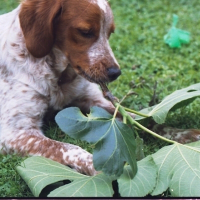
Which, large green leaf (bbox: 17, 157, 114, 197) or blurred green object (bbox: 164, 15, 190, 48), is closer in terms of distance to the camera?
large green leaf (bbox: 17, 157, 114, 197)

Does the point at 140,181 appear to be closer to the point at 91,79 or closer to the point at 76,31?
the point at 91,79

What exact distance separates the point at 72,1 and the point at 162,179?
1.35m

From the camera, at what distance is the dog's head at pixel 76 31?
3.36 metres

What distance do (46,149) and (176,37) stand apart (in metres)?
2.63

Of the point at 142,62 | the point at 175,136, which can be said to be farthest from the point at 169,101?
the point at 142,62

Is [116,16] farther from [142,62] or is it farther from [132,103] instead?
[132,103]

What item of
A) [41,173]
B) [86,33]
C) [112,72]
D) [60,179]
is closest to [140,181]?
[60,179]

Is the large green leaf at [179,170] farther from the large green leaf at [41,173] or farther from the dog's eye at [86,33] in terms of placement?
the dog's eye at [86,33]

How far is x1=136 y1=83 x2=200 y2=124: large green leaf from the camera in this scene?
331 centimetres

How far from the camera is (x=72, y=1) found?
340 cm

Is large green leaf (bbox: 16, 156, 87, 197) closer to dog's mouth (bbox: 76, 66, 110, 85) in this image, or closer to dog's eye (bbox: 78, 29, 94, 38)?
dog's mouth (bbox: 76, 66, 110, 85)

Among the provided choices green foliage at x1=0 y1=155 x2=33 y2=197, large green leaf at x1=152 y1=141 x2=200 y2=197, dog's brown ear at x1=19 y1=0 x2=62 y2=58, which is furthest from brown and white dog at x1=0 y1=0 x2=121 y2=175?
large green leaf at x1=152 y1=141 x2=200 y2=197

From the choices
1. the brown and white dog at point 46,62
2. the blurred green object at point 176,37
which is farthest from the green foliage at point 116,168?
the blurred green object at point 176,37

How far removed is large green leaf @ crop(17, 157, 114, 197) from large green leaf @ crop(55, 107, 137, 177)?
87mm
